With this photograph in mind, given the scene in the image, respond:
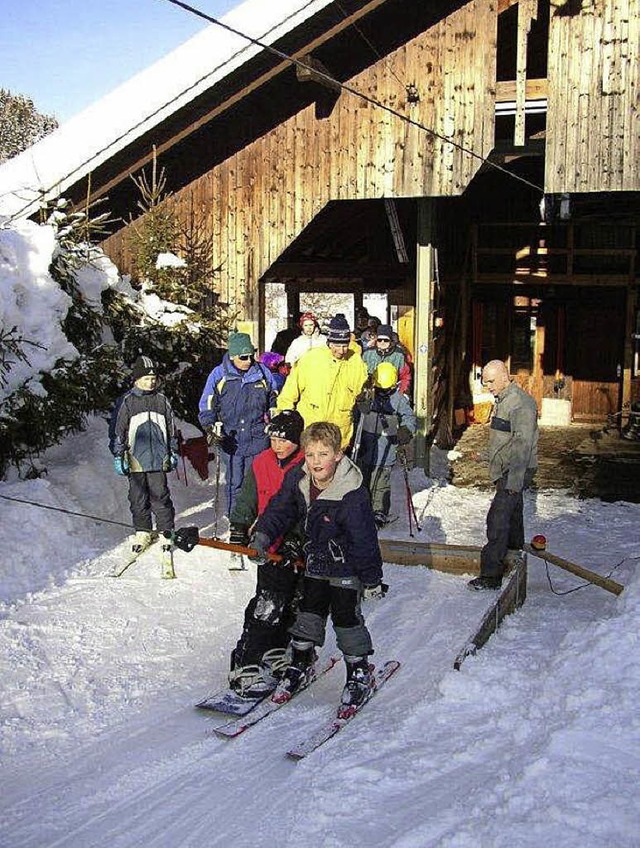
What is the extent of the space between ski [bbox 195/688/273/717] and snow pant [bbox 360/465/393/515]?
395 centimetres

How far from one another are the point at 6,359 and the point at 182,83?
4.40 metres

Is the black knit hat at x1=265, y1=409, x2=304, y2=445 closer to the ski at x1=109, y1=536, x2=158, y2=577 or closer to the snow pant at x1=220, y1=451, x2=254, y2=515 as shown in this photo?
the snow pant at x1=220, y1=451, x2=254, y2=515

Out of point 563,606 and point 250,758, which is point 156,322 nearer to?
point 563,606

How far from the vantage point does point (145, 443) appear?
7.46m

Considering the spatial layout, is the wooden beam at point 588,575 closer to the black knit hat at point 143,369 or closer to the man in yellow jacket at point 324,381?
the man in yellow jacket at point 324,381

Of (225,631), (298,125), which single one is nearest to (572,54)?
(298,125)

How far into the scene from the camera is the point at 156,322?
10.5m

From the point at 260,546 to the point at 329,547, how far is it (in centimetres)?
46

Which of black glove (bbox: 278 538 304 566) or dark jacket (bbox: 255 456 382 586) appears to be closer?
dark jacket (bbox: 255 456 382 586)

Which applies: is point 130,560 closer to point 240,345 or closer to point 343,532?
point 240,345

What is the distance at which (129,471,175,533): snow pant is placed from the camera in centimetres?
755

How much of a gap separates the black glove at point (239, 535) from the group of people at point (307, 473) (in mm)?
13

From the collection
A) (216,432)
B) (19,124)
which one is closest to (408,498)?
(216,432)

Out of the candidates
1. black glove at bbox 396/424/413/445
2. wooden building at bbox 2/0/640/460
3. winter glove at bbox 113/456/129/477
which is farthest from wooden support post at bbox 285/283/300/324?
winter glove at bbox 113/456/129/477
